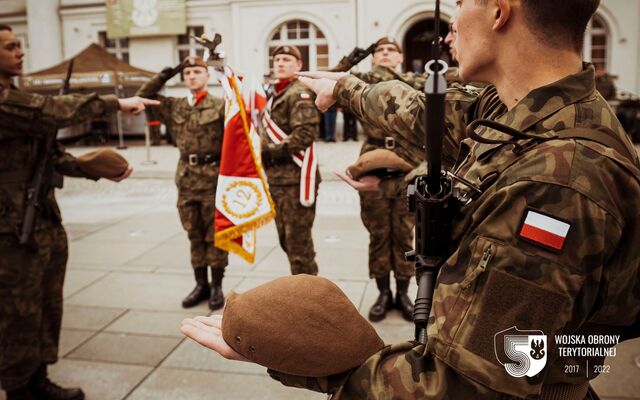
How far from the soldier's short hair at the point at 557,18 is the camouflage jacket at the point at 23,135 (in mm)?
2904

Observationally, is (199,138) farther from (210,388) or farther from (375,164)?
(210,388)

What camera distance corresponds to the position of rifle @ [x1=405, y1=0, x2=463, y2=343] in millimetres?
1146

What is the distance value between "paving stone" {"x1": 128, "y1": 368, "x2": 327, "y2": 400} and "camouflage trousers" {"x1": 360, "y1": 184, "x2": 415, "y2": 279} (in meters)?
1.53

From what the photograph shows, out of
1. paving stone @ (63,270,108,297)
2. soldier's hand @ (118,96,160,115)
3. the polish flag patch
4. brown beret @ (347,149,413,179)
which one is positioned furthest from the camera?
paving stone @ (63,270,108,297)

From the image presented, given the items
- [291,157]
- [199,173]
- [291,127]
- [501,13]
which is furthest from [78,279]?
[501,13]

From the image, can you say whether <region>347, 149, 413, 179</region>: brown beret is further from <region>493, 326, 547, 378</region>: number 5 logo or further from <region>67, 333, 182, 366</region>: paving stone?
<region>493, 326, 547, 378</region>: number 5 logo

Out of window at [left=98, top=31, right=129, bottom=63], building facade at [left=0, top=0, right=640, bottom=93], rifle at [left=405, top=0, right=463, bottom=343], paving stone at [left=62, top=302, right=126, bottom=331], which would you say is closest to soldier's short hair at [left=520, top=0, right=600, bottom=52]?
rifle at [left=405, top=0, right=463, bottom=343]

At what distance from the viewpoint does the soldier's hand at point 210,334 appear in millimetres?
1325

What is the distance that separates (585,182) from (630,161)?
8.1 inches

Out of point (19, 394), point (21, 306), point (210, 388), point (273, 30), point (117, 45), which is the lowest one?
point (210, 388)

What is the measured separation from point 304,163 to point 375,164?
1.14 metres

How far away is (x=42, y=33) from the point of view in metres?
21.1

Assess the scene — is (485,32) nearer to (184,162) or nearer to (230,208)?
(230,208)

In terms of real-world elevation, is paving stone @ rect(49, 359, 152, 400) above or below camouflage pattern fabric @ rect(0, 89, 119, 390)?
below
